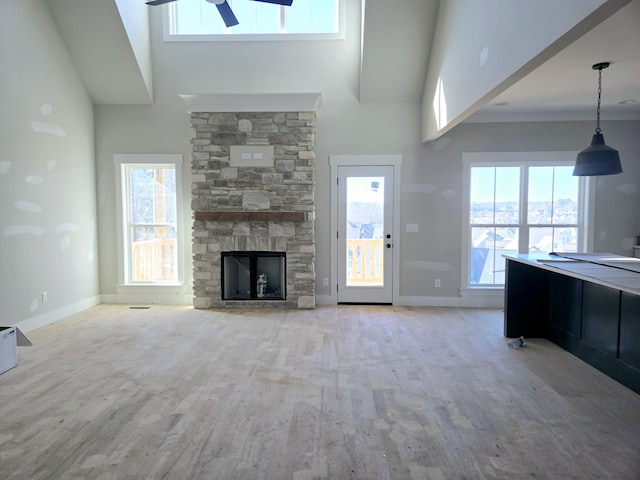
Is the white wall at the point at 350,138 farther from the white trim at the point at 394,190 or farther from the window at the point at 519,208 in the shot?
the window at the point at 519,208

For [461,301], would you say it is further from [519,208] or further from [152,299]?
[152,299]

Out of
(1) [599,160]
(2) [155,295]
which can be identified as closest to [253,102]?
(2) [155,295]

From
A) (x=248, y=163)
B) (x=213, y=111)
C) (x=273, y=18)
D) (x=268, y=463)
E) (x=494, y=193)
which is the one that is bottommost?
(x=268, y=463)

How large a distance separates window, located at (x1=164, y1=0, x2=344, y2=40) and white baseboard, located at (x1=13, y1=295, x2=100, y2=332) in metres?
3.92

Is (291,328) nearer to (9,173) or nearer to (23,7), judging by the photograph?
(9,173)

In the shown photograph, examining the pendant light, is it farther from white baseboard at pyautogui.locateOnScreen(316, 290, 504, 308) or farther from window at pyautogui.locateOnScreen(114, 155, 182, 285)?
window at pyautogui.locateOnScreen(114, 155, 182, 285)

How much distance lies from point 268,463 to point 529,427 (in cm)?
165

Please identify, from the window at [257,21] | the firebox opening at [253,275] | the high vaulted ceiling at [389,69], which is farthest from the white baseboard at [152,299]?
the window at [257,21]

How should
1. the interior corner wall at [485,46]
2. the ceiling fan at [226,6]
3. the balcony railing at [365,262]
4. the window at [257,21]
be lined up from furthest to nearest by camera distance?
the balcony railing at [365,262] < the window at [257,21] < the ceiling fan at [226,6] < the interior corner wall at [485,46]

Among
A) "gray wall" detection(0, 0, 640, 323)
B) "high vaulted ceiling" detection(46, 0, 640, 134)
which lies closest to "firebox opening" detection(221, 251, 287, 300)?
"gray wall" detection(0, 0, 640, 323)

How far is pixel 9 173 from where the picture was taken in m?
4.45

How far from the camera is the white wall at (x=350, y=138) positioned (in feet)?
19.2

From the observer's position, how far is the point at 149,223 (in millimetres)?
6230

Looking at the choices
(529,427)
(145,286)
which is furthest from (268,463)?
(145,286)
